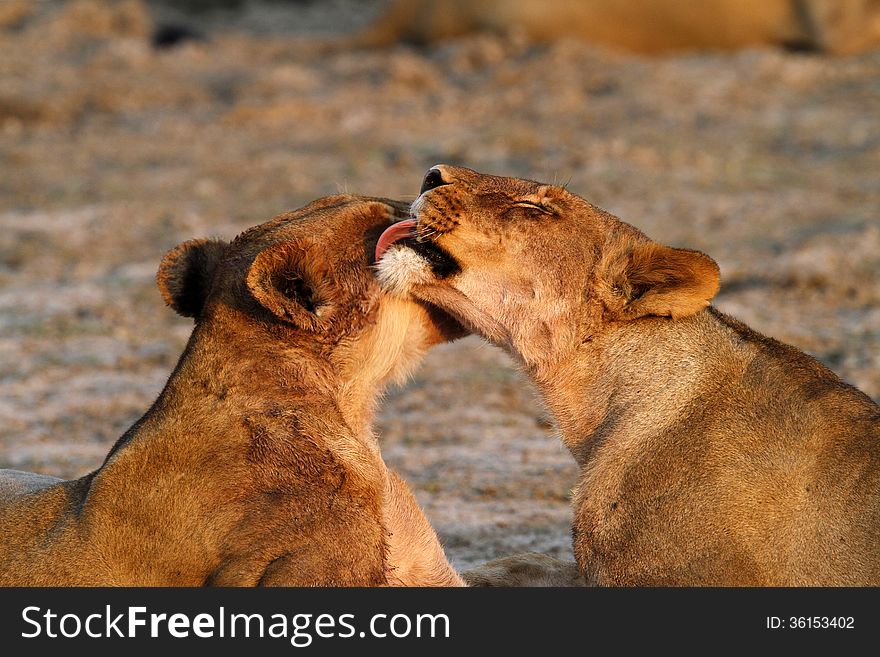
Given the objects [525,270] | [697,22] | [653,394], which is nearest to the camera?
[653,394]

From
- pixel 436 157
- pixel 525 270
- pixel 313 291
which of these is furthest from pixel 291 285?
pixel 436 157

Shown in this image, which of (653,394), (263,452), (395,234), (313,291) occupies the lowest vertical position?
(263,452)

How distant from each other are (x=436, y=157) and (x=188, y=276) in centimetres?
707

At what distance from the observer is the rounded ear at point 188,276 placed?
480cm

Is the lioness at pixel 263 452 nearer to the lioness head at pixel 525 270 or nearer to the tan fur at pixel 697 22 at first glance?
the lioness head at pixel 525 270

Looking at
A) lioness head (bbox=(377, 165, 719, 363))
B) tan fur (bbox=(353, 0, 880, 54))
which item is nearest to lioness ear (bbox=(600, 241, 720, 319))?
lioness head (bbox=(377, 165, 719, 363))

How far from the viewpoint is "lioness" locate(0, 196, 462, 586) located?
14.0 ft

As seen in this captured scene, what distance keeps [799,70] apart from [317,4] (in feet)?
24.0

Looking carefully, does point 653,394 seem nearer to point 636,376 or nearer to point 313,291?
point 636,376

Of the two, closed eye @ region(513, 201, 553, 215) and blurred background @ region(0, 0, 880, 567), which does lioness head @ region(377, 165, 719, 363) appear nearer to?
closed eye @ region(513, 201, 553, 215)

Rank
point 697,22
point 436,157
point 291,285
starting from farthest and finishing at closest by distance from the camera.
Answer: point 697,22
point 436,157
point 291,285

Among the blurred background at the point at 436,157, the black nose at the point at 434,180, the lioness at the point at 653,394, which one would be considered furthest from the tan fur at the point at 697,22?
the black nose at the point at 434,180

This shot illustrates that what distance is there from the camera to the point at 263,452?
14.4 ft

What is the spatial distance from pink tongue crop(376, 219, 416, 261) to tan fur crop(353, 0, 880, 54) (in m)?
10.2
